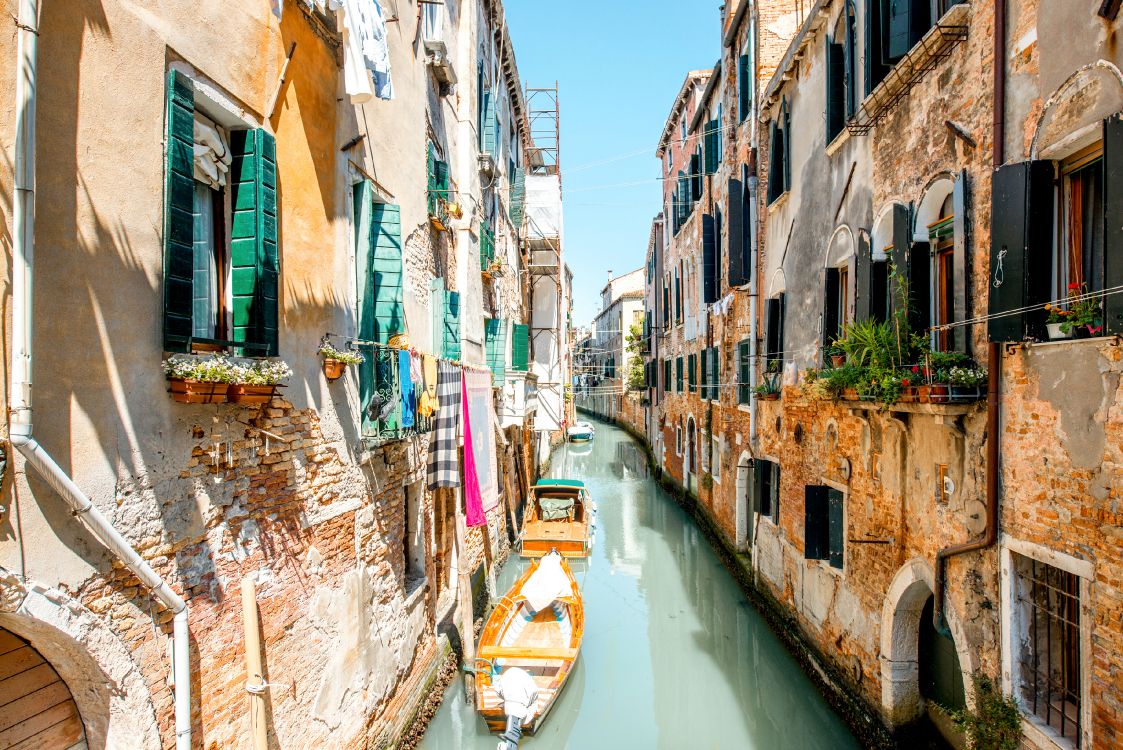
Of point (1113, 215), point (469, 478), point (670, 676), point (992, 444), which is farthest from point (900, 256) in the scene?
point (670, 676)

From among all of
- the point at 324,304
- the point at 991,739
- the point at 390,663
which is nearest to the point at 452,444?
the point at 390,663

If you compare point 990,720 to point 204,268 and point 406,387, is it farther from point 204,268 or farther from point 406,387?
point 204,268

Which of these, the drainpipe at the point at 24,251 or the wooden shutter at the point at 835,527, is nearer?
the drainpipe at the point at 24,251

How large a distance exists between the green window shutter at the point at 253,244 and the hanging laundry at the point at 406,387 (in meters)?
2.15

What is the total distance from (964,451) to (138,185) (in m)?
5.73

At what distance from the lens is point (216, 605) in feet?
13.3

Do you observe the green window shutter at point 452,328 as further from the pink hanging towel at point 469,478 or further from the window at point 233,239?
the window at point 233,239

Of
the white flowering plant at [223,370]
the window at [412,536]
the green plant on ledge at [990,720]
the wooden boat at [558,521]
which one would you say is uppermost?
the white flowering plant at [223,370]

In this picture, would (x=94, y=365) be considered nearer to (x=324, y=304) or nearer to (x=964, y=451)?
(x=324, y=304)

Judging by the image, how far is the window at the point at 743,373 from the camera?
12406 mm

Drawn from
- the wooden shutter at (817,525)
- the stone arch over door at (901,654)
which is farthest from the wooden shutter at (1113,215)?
the wooden shutter at (817,525)

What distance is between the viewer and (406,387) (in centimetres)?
673

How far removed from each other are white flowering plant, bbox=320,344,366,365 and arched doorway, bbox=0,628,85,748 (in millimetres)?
2743

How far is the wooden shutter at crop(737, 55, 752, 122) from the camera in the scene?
1235cm
